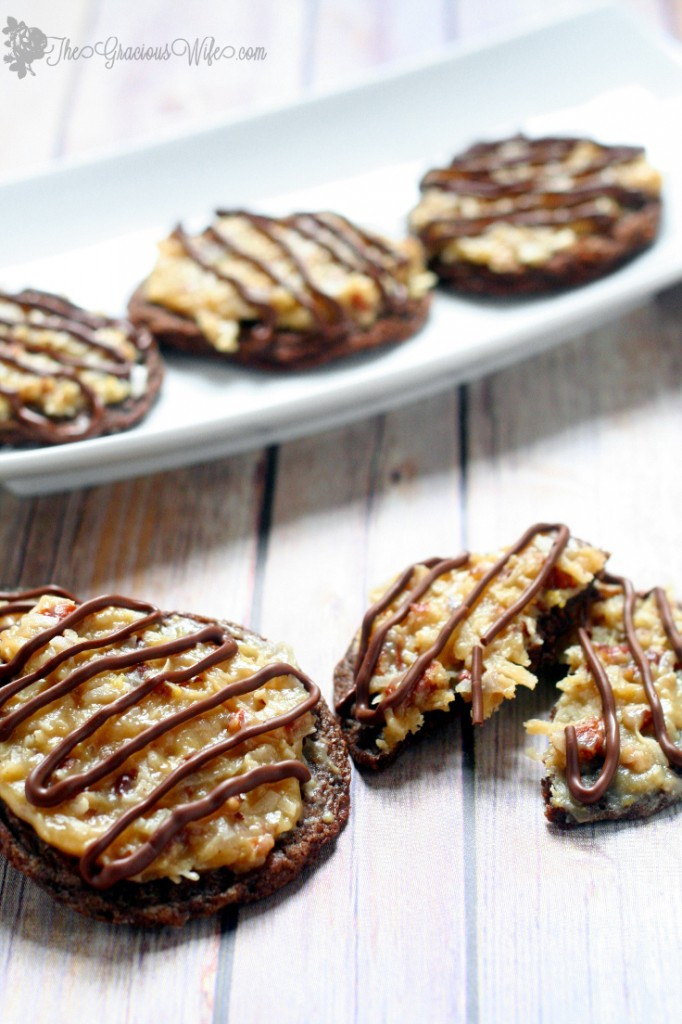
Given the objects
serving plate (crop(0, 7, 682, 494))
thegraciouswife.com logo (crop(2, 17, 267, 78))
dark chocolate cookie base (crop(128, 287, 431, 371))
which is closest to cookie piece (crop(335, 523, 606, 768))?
serving plate (crop(0, 7, 682, 494))

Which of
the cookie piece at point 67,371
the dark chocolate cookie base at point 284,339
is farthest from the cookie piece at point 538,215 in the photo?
the cookie piece at point 67,371

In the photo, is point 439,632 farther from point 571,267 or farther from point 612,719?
point 571,267

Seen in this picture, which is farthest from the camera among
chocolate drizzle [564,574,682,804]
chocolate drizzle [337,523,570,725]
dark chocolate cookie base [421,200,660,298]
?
Answer: dark chocolate cookie base [421,200,660,298]

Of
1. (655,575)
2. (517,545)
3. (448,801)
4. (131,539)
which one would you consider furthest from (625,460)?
(131,539)

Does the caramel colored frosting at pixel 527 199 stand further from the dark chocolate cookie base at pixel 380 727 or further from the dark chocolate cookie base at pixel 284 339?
the dark chocolate cookie base at pixel 380 727

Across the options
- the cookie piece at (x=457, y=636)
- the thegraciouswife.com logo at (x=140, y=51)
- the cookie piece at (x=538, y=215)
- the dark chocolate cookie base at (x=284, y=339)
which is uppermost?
the thegraciouswife.com logo at (x=140, y=51)

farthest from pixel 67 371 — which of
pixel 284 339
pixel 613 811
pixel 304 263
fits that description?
pixel 613 811

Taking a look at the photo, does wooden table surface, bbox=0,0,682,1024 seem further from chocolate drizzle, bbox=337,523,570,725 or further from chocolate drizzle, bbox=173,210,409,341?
chocolate drizzle, bbox=173,210,409,341
